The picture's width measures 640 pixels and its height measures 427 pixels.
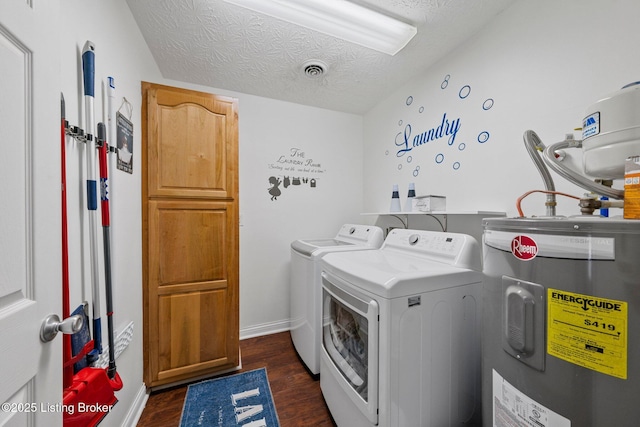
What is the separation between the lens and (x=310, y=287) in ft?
6.17

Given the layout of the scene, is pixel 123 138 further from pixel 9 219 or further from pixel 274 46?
pixel 274 46

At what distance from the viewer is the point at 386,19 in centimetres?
154

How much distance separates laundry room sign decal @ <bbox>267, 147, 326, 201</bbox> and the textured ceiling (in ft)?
2.14

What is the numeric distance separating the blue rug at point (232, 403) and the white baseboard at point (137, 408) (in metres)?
0.26

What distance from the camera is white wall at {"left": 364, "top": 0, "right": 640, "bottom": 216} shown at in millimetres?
1117

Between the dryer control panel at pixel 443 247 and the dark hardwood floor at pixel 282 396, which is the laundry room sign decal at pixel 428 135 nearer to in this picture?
the dryer control panel at pixel 443 247

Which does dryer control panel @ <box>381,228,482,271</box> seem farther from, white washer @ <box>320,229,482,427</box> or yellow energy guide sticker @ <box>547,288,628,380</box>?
yellow energy guide sticker @ <box>547,288,628,380</box>

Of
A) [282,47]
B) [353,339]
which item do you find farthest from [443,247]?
[282,47]

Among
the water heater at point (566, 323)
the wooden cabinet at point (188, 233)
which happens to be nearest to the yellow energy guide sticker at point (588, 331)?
the water heater at point (566, 323)

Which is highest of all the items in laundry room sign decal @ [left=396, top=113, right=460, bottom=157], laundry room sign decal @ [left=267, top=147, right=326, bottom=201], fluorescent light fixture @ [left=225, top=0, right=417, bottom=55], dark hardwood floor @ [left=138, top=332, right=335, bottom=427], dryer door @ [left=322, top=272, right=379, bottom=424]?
fluorescent light fixture @ [left=225, top=0, right=417, bottom=55]

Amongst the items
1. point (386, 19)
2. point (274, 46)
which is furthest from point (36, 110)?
point (386, 19)

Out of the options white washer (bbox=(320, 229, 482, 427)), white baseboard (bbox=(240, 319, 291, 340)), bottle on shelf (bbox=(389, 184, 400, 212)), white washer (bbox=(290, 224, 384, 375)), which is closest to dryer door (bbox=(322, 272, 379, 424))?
white washer (bbox=(320, 229, 482, 427))

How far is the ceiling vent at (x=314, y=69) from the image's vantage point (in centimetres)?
200

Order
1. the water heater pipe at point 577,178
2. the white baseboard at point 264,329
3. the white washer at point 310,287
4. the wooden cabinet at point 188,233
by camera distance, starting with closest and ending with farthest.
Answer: the water heater pipe at point 577,178, the wooden cabinet at point 188,233, the white washer at point 310,287, the white baseboard at point 264,329
